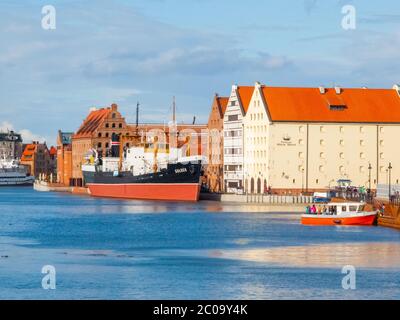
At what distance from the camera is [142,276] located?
52594mm

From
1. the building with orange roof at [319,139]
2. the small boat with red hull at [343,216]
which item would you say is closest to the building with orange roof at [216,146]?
the building with orange roof at [319,139]

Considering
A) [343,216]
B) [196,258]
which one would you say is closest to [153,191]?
[343,216]

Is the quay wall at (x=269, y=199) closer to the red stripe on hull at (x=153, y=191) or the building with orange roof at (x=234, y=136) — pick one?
the red stripe on hull at (x=153, y=191)

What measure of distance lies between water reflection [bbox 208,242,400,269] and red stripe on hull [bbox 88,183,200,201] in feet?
228

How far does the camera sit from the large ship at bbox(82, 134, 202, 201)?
5379 inches

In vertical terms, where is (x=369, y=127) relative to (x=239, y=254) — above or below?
above

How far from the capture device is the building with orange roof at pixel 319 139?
133000 millimetres

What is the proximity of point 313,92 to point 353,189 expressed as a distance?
1841cm

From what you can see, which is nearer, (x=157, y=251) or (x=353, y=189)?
(x=157, y=251)

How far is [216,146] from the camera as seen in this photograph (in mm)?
158000

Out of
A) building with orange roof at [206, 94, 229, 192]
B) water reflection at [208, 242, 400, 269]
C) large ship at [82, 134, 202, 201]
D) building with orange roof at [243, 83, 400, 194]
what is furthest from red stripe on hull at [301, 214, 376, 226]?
building with orange roof at [206, 94, 229, 192]

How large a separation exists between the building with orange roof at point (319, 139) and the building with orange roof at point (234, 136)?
605 centimetres
